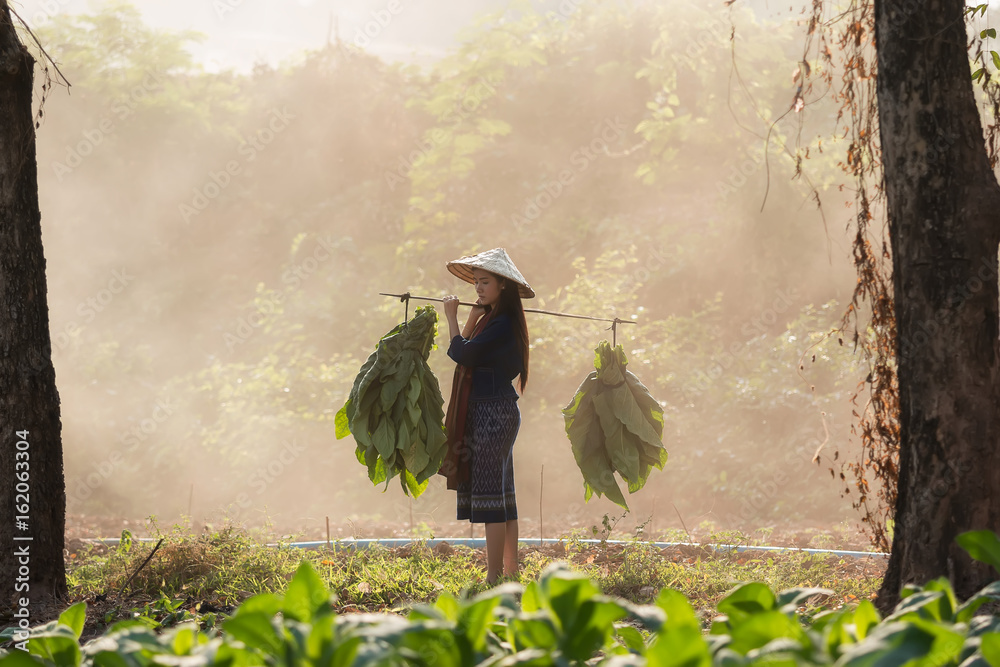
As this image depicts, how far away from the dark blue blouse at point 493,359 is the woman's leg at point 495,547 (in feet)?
2.02

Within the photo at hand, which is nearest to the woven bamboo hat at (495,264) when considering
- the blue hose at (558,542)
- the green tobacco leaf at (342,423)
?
the green tobacco leaf at (342,423)

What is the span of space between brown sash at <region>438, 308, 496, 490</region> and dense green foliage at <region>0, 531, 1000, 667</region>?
7.35ft

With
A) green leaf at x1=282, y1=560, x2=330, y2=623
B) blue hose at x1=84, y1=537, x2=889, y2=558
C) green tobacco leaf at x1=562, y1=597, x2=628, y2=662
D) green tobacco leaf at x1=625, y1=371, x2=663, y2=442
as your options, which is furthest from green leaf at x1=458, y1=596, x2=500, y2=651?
blue hose at x1=84, y1=537, x2=889, y2=558

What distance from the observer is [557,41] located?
539 inches

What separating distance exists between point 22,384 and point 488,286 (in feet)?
6.67

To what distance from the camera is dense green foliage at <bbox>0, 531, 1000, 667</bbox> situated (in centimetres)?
123

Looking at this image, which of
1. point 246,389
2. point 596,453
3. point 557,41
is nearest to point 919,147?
point 596,453

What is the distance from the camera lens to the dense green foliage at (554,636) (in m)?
1.23

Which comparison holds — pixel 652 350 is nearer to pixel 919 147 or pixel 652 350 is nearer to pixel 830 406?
pixel 830 406

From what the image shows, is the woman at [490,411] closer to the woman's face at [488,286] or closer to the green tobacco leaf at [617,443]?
the woman's face at [488,286]

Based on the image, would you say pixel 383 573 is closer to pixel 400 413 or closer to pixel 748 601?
pixel 400 413

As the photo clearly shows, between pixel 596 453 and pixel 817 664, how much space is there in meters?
2.86

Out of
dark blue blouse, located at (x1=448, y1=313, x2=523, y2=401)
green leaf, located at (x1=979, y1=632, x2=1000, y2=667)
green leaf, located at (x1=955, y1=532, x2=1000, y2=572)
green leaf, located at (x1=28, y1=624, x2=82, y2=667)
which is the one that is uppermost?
dark blue blouse, located at (x1=448, y1=313, x2=523, y2=401)

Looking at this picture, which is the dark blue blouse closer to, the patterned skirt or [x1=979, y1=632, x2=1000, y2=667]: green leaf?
the patterned skirt
